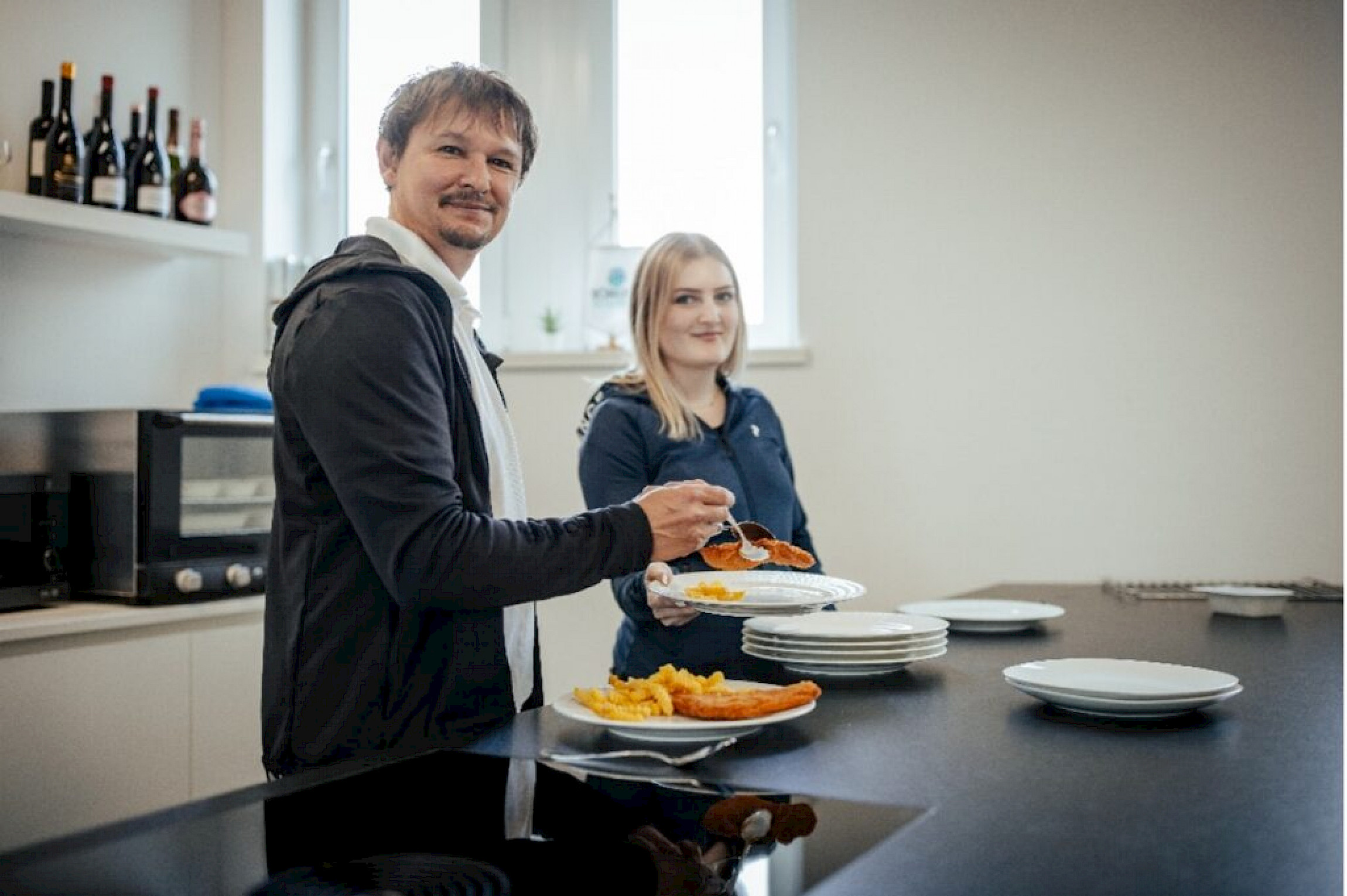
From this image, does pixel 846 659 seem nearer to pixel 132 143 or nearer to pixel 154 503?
pixel 154 503

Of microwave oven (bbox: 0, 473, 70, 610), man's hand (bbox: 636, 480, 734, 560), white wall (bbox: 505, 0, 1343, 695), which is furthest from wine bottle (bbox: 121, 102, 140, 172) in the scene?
man's hand (bbox: 636, 480, 734, 560)

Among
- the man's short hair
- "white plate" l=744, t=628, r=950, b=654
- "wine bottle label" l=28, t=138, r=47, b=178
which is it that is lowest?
"white plate" l=744, t=628, r=950, b=654

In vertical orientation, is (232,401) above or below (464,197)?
below

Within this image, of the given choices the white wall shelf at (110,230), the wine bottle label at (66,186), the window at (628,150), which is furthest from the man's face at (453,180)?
the window at (628,150)

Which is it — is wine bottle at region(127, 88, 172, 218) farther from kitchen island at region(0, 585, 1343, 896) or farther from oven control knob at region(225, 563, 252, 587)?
kitchen island at region(0, 585, 1343, 896)

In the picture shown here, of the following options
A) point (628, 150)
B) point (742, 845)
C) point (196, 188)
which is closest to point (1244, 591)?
point (742, 845)

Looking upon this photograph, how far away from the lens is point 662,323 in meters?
2.53

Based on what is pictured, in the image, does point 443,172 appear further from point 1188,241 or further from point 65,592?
point 1188,241

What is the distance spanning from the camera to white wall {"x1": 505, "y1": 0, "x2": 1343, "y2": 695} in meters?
3.12

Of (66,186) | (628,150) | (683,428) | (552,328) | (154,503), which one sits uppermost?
(628,150)

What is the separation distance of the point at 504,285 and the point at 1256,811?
10.2ft

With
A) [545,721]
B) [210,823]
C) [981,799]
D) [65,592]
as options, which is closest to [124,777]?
[65,592]

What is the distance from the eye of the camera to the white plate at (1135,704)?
1218 mm

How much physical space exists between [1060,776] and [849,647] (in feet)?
1.53
